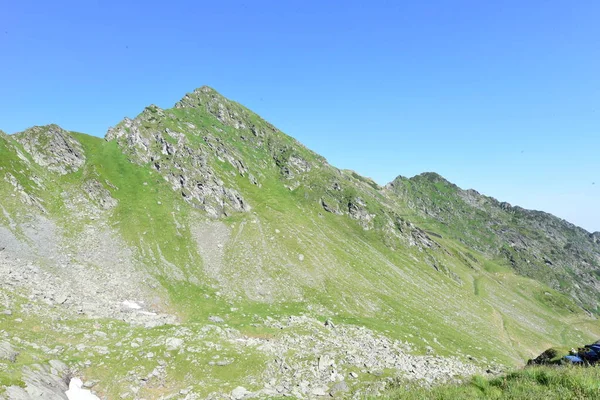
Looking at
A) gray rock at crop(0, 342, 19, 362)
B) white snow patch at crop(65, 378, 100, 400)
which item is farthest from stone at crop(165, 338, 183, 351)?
gray rock at crop(0, 342, 19, 362)

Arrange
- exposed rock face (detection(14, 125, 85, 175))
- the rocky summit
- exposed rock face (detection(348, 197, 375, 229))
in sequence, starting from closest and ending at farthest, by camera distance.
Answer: the rocky summit, exposed rock face (detection(14, 125, 85, 175)), exposed rock face (detection(348, 197, 375, 229))

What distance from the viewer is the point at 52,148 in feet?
318

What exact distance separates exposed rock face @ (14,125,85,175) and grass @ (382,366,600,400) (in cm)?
11172

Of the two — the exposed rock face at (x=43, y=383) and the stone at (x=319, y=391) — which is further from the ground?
the exposed rock face at (x=43, y=383)

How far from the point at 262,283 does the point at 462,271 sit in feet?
Answer: 383

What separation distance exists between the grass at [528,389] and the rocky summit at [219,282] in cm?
386

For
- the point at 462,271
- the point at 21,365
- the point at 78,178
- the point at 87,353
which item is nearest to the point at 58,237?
the point at 78,178

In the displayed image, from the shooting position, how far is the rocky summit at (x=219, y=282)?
3909 centimetres

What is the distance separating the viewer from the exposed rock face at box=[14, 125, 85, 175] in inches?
3688

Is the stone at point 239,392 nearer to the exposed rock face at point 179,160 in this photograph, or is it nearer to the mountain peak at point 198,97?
the exposed rock face at point 179,160

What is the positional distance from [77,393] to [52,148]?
3523 inches

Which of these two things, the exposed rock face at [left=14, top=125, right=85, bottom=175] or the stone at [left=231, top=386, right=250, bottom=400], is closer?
the stone at [left=231, top=386, right=250, bottom=400]

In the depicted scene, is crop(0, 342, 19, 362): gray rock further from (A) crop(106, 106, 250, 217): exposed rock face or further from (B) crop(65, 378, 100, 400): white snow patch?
(A) crop(106, 106, 250, 217): exposed rock face

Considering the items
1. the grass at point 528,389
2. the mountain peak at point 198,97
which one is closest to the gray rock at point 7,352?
the grass at point 528,389
